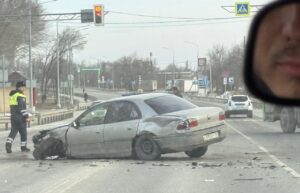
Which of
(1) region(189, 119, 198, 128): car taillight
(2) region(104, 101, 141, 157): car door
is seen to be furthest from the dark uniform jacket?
(1) region(189, 119, 198, 128): car taillight

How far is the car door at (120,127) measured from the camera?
12.6 metres

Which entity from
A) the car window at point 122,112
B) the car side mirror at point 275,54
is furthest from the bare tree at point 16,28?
the car side mirror at point 275,54

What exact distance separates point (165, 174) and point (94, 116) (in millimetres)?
3362

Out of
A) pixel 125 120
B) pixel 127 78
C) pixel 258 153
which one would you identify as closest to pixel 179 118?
pixel 125 120

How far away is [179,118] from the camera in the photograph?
1215 cm

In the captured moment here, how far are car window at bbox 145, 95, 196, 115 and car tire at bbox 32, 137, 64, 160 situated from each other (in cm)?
222

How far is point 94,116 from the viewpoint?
1315 cm

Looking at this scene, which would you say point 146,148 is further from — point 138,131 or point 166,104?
point 166,104

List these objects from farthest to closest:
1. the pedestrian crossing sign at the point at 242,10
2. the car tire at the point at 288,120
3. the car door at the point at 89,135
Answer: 1. the pedestrian crossing sign at the point at 242,10
2. the car tire at the point at 288,120
3. the car door at the point at 89,135

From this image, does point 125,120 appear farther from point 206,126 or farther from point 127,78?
point 127,78

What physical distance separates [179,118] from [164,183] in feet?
10.3

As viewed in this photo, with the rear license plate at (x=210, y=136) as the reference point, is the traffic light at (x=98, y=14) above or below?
above

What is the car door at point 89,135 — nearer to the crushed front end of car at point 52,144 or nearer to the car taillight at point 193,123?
the crushed front end of car at point 52,144

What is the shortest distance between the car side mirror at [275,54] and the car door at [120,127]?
9850 mm
